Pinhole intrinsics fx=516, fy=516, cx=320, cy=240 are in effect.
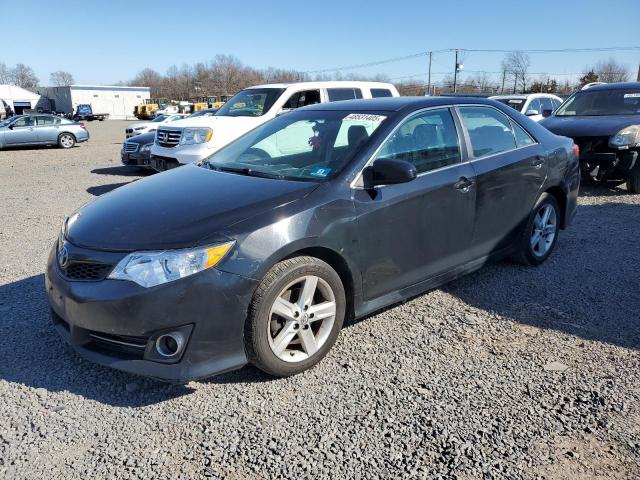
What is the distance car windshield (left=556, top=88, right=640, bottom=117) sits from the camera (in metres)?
8.99

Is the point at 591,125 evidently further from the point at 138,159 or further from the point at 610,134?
the point at 138,159

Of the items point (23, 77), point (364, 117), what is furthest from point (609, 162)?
point (23, 77)

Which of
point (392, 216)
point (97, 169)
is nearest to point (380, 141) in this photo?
point (392, 216)

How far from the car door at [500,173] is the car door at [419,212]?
0.16m

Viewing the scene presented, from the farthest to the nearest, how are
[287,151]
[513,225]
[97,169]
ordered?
[97,169], [513,225], [287,151]

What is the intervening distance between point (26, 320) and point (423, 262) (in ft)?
9.78

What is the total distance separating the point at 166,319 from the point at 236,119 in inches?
282

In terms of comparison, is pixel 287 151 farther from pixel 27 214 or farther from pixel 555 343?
pixel 27 214

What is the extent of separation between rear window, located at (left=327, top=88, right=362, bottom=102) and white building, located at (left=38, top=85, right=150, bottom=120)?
2874 inches

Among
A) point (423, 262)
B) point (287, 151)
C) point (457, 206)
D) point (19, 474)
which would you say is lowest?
point (19, 474)

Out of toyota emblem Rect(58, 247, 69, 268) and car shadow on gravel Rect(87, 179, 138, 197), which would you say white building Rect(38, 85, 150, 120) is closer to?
car shadow on gravel Rect(87, 179, 138, 197)

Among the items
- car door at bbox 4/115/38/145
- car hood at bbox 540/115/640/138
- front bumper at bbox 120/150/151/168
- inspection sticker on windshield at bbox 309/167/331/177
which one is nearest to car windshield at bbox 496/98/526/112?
car hood at bbox 540/115/640/138

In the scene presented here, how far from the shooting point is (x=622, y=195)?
27.7 ft

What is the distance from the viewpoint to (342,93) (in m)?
10.0
